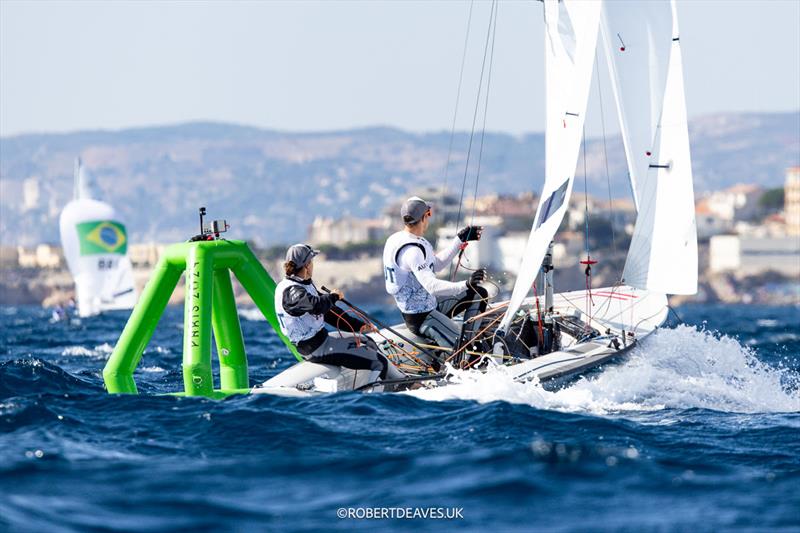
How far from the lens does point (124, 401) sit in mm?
9836

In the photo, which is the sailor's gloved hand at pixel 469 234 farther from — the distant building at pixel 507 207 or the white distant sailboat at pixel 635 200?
the distant building at pixel 507 207

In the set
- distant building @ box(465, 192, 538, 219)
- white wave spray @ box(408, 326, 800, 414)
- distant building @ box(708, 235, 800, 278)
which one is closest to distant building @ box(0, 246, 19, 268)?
distant building @ box(465, 192, 538, 219)

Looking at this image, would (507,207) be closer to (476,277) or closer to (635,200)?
(635,200)

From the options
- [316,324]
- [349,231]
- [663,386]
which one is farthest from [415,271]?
[349,231]

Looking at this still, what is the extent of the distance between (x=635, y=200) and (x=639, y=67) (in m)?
1.27

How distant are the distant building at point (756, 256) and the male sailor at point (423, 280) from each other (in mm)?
108467

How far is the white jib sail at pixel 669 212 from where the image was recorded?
12375 mm

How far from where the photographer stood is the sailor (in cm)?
974

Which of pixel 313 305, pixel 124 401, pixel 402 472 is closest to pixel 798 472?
pixel 402 472

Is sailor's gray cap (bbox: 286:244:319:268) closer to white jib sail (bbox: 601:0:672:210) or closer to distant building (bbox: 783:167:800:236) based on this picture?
white jib sail (bbox: 601:0:672:210)

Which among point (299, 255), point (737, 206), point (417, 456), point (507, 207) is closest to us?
point (417, 456)

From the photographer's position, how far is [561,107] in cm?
1181

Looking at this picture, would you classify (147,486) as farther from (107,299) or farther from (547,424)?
(107,299)

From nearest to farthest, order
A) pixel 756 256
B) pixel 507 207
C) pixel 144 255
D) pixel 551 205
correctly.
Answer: pixel 551 205 → pixel 756 256 → pixel 144 255 → pixel 507 207
